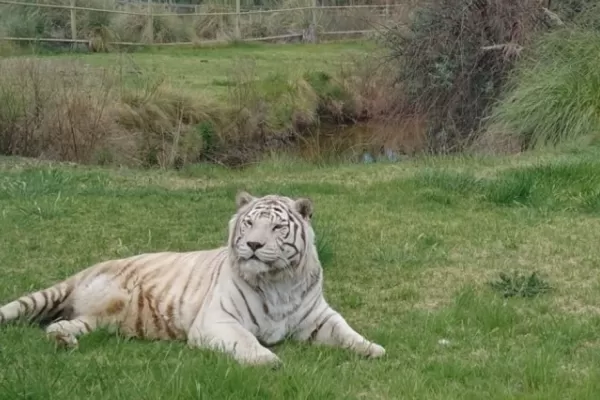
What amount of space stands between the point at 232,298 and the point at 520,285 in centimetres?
229

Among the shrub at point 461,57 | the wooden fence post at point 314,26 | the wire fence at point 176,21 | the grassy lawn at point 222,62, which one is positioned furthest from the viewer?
the wooden fence post at point 314,26

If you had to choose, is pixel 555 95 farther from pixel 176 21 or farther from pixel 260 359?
pixel 176 21

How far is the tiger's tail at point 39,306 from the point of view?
5.59 m

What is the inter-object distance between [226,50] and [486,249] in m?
22.8

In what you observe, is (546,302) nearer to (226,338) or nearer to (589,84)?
(226,338)

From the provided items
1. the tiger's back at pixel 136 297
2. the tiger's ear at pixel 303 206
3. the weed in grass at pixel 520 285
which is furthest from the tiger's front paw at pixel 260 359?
the weed in grass at pixel 520 285

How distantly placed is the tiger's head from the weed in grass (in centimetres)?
173

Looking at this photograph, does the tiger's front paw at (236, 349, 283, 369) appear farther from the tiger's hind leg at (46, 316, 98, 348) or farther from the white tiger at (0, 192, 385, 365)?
the tiger's hind leg at (46, 316, 98, 348)

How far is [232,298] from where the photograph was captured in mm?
5316

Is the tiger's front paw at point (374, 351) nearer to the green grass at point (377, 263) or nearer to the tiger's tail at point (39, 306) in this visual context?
the green grass at point (377, 263)

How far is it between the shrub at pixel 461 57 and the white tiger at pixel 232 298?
10572 mm

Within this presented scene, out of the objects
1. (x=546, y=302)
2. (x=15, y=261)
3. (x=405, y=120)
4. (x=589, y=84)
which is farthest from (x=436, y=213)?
(x=405, y=120)

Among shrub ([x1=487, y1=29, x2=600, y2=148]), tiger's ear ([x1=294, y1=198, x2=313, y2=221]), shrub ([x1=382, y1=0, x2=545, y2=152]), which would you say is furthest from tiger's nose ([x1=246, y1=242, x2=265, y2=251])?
shrub ([x1=382, y1=0, x2=545, y2=152])

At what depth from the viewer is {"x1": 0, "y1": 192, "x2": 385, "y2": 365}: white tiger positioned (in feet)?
17.1
